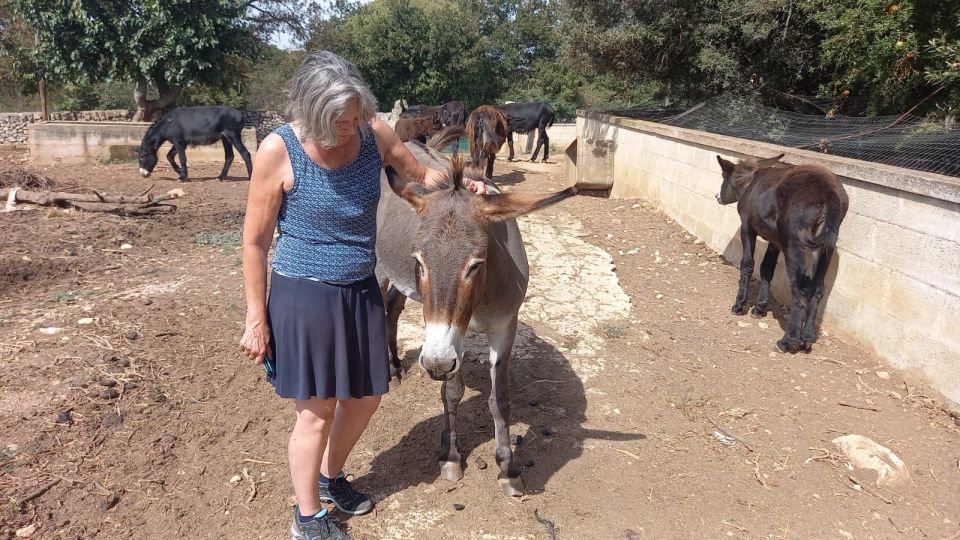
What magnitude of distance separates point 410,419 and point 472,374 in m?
0.77

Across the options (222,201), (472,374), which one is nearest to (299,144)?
(472,374)

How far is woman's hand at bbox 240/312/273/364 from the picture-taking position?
2.26 m

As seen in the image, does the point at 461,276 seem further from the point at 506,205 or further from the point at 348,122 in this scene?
the point at 348,122

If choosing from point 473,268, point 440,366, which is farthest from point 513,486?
point 473,268

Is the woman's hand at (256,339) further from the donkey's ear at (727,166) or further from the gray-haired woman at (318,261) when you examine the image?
the donkey's ear at (727,166)

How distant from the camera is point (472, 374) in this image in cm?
435

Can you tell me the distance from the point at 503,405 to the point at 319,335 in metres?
1.23

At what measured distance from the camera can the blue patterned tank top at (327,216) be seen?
2182 mm

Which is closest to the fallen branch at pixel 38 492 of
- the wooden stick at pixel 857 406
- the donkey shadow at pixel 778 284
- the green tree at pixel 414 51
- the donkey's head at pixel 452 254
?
the donkey's head at pixel 452 254

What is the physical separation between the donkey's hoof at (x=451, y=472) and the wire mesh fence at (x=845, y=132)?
189 inches

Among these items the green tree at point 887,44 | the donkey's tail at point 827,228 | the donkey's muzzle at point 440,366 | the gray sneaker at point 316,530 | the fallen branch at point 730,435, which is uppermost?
the green tree at point 887,44

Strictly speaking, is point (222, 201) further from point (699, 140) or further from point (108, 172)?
point (699, 140)

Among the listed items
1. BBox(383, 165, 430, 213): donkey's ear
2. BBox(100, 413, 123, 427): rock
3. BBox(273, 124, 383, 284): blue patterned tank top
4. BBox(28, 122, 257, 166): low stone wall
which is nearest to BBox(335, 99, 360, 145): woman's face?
BBox(273, 124, 383, 284): blue patterned tank top

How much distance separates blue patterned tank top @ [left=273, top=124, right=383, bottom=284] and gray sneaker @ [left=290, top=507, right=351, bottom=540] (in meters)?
1.13
